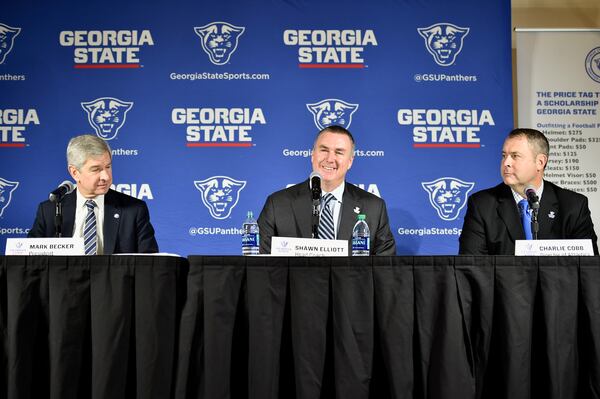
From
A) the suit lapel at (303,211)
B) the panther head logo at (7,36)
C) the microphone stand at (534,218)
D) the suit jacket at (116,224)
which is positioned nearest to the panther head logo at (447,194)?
the suit lapel at (303,211)

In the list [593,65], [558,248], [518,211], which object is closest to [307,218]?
[518,211]

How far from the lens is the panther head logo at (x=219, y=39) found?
16.5 feet

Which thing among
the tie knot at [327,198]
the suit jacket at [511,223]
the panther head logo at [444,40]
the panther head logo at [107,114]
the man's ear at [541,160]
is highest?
the panther head logo at [444,40]

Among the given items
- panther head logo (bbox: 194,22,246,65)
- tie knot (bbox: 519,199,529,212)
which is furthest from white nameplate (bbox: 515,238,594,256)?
panther head logo (bbox: 194,22,246,65)

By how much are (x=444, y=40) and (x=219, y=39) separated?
1630 millimetres

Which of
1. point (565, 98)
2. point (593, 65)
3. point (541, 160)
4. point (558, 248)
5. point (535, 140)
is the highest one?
point (593, 65)

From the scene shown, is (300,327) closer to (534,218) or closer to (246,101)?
(534,218)

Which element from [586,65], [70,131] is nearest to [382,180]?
[586,65]

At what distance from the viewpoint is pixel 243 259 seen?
2311mm

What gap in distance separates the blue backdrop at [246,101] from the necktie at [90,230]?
106 cm

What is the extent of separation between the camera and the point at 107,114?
4.99 meters

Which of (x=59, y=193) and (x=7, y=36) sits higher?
A: (x=7, y=36)

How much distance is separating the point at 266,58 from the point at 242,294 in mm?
3032

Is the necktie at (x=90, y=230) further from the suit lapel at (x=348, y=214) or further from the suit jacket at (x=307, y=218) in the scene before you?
the suit lapel at (x=348, y=214)
